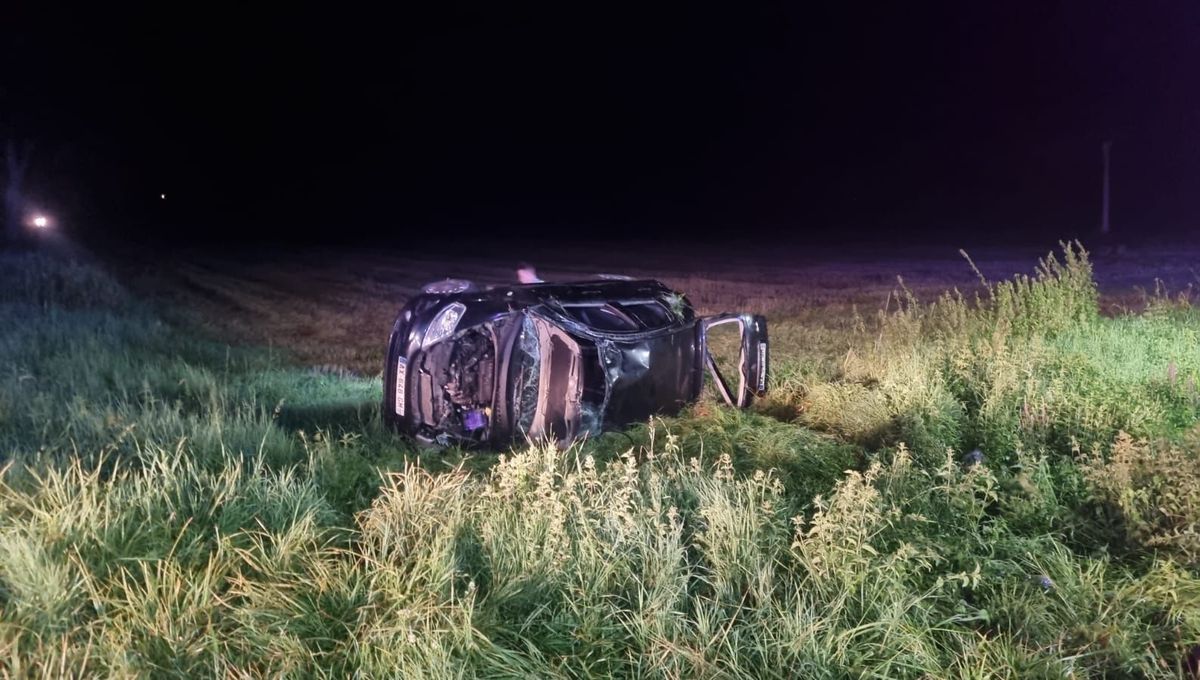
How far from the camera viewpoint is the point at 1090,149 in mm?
57781

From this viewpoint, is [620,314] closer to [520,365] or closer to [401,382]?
[520,365]

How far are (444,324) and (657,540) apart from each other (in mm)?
2884

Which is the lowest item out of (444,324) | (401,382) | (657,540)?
(657,540)

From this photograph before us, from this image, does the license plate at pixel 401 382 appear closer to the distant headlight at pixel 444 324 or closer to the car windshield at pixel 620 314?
the distant headlight at pixel 444 324

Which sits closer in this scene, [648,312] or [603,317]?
[603,317]

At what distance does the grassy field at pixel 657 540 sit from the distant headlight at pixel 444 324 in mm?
761

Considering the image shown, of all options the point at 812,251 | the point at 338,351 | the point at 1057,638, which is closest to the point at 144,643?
the point at 1057,638

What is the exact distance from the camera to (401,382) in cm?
634

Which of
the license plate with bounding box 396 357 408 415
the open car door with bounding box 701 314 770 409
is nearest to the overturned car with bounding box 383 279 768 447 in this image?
the license plate with bounding box 396 357 408 415

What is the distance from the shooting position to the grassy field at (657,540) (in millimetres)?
3133

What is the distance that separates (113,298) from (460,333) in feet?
32.6

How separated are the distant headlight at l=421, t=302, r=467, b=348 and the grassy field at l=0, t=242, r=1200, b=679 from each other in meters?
0.76

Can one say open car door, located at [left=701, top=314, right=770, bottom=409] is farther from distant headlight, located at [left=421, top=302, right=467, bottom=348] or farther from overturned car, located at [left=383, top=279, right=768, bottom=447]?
distant headlight, located at [left=421, top=302, right=467, bottom=348]

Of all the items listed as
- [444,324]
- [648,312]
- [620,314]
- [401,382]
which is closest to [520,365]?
[444,324]
